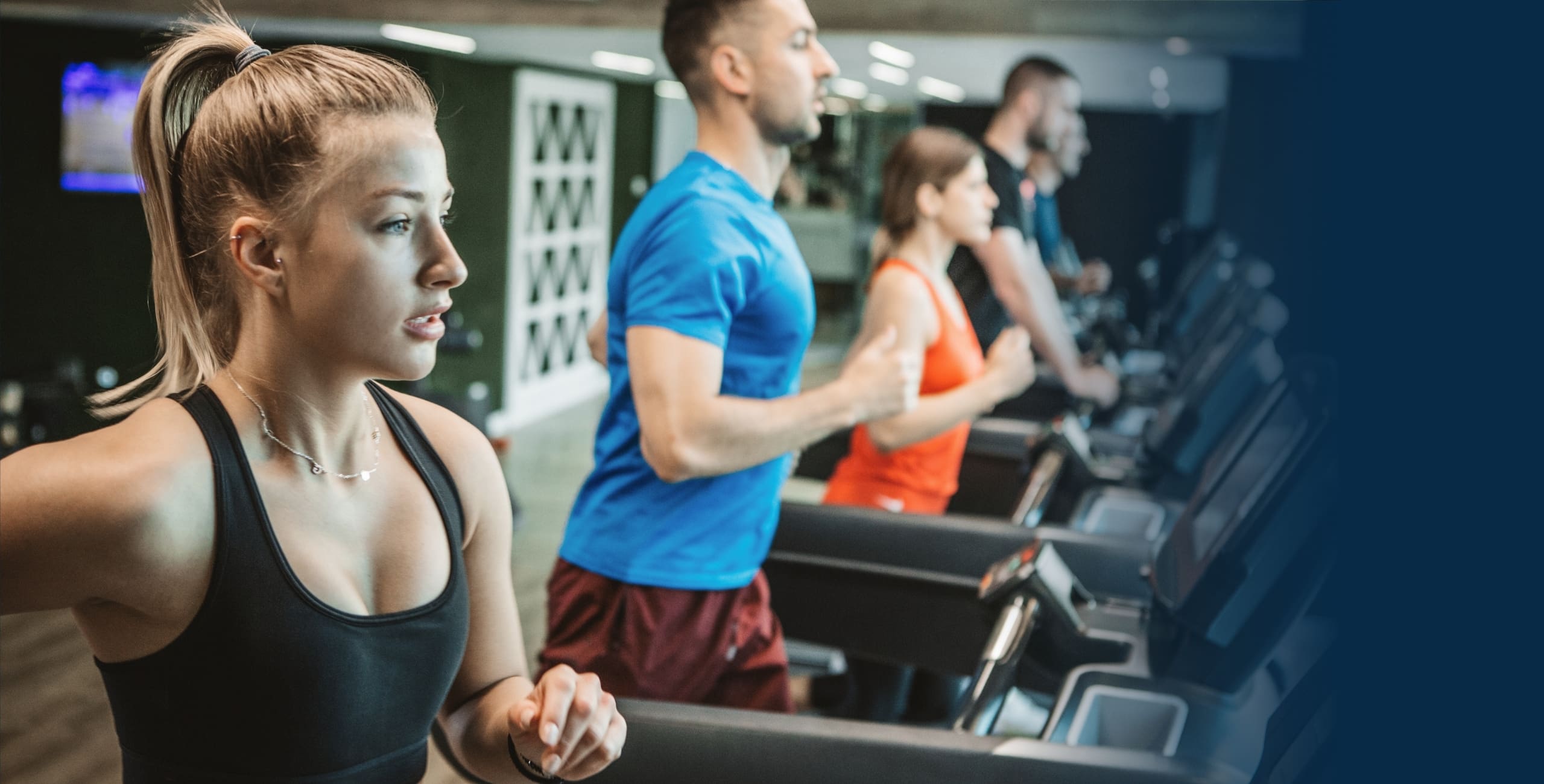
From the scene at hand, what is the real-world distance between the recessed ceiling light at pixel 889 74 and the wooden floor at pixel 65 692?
10.6 feet

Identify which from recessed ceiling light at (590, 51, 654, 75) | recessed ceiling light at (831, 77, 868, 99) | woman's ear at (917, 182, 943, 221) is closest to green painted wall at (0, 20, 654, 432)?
recessed ceiling light at (590, 51, 654, 75)

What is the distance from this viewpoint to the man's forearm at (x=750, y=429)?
1.60m

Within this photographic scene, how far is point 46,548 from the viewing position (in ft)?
2.80

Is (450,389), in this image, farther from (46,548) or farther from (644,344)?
(46,548)

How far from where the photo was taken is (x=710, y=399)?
1.60 m

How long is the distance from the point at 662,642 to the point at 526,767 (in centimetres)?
56

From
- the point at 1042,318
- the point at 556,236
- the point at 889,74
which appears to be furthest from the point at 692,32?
the point at 556,236

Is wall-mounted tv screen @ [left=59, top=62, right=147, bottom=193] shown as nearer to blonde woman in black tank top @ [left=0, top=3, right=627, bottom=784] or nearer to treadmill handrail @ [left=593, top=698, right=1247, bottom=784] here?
treadmill handrail @ [left=593, top=698, right=1247, bottom=784]

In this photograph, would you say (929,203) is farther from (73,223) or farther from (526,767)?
(73,223)

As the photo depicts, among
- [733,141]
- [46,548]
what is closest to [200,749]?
[46,548]

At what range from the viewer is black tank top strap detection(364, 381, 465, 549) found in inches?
44.2

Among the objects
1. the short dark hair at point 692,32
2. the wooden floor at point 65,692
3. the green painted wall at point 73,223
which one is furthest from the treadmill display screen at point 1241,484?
the green painted wall at point 73,223

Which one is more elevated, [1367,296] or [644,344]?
[1367,296]

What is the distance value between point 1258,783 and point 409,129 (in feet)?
3.07
